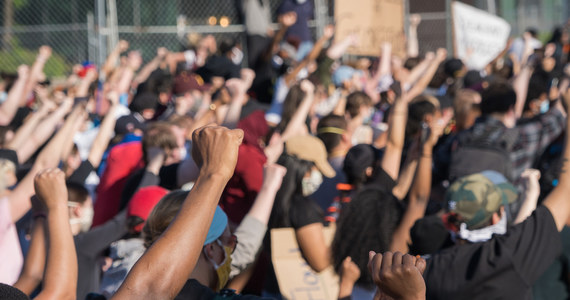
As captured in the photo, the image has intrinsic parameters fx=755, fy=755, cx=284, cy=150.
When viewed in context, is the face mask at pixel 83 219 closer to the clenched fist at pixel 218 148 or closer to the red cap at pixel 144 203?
the red cap at pixel 144 203

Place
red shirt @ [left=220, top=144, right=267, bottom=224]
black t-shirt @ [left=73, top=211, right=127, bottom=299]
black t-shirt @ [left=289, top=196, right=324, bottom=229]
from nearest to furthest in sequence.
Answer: black t-shirt @ [left=73, top=211, right=127, bottom=299] → black t-shirt @ [left=289, top=196, right=324, bottom=229] → red shirt @ [left=220, top=144, right=267, bottom=224]

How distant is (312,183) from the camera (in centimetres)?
460

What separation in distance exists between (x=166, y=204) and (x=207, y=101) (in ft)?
14.5

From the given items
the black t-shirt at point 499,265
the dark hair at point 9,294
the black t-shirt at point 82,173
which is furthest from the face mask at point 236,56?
the dark hair at point 9,294

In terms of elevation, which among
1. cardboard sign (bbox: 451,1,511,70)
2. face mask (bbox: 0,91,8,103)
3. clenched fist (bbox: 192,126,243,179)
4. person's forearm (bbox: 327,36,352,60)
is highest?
clenched fist (bbox: 192,126,243,179)

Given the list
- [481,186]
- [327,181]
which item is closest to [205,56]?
[327,181]

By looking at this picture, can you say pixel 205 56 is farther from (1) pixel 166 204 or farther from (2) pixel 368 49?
(1) pixel 166 204

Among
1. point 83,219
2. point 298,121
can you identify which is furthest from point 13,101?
point 83,219

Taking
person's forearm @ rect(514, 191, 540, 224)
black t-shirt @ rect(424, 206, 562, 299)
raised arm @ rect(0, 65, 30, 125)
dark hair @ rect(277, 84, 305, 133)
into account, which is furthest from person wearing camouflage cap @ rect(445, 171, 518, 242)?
raised arm @ rect(0, 65, 30, 125)

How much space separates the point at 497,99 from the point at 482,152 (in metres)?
0.51

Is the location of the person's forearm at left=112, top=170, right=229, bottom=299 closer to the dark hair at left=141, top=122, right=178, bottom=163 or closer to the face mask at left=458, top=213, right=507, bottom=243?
the face mask at left=458, top=213, right=507, bottom=243

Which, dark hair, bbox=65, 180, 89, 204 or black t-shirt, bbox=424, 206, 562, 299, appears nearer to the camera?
black t-shirt, bbox=424, 206, 562, 299

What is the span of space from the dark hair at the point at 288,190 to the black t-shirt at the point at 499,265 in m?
1.11

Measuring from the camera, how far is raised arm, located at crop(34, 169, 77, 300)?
8.54 ft
